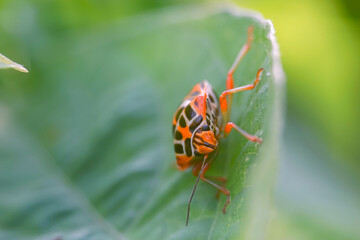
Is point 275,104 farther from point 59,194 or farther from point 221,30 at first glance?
point 59,194

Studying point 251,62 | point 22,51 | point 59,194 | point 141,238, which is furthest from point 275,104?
point 22,51

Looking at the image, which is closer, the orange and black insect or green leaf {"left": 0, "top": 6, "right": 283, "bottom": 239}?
green leaf {"left": 0, "top": 6, "right": 283, "bottom": 239}

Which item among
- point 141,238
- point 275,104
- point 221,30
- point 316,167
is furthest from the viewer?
point 316,167

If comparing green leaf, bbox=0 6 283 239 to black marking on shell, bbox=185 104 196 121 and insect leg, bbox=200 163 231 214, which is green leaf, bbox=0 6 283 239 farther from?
black marking on shell, bbox=185 104 196 121

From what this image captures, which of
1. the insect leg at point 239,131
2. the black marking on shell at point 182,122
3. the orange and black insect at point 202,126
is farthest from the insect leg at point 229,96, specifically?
the black marking on shell at point 182,122

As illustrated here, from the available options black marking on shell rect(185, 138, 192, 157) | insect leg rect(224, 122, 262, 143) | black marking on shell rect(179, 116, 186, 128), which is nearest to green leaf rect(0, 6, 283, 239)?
insect leg rect(224, 122, 262, 143)

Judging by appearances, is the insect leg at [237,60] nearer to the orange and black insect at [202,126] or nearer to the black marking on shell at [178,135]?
the orange and black insect at [202,126]
